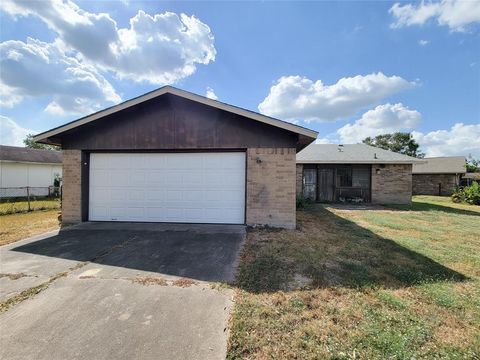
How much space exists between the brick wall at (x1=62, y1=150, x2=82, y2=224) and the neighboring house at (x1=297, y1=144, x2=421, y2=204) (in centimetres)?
1115

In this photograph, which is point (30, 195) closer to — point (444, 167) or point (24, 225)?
point (24, 225)

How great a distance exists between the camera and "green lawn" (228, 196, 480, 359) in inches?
94.3

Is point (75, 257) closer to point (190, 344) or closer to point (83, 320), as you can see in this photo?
point (83, 320)

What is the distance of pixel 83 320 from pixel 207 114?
5873 millimetres

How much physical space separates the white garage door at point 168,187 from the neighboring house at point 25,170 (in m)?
12.6

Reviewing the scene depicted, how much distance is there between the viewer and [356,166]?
15000 millimetres

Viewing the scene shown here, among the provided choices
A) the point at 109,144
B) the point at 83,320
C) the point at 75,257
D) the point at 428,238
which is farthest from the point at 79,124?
the point at 428,238

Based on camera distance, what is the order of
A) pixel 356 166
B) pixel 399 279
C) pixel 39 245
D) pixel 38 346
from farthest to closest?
pixel 356 166, pixel 39 245, pixel 399 279, pixel 38 346

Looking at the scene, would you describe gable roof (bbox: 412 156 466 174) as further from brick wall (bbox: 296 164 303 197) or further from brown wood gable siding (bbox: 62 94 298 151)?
brown wood gable siding (bbox: 62 94 298 151)

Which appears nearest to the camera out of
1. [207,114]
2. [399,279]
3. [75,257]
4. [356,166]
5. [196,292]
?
[196,292]

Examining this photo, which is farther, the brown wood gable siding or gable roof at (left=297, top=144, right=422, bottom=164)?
gable roof at (left=297, top=144, right=422, bottom=164)

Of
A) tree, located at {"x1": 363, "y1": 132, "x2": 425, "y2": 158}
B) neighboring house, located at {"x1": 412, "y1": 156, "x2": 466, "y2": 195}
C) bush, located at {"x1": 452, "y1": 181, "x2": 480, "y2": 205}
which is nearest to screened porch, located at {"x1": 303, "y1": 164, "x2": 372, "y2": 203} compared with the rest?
bush, located at {"x1": 452, "y1": 181, "x2": 480, "y2": 205}

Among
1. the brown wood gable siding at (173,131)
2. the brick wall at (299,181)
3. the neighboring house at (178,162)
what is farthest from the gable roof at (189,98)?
the brick wall at (299,181)

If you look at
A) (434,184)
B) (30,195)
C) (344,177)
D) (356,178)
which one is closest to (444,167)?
(434,184)
